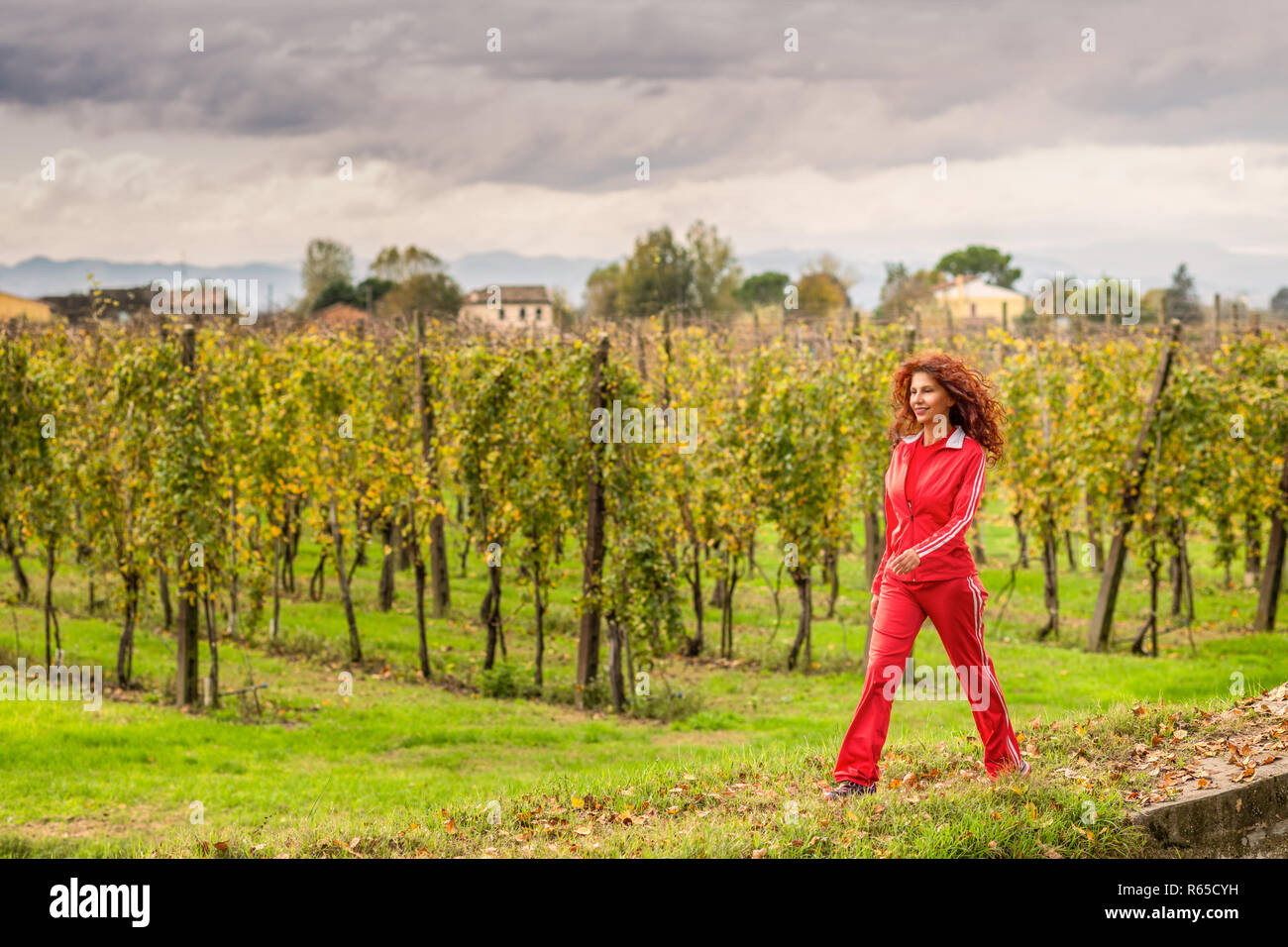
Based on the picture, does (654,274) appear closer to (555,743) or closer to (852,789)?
(555,743)

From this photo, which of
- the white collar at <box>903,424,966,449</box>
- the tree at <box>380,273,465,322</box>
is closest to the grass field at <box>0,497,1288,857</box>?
the white collar at <box>903,424,966,449</box>

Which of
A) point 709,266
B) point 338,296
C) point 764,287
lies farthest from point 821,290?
point 338,296

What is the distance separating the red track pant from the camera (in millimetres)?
4848

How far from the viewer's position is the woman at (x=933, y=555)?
482 centimetres

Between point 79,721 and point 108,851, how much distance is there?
12.3 ft

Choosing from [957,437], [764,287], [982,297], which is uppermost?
[764,287]

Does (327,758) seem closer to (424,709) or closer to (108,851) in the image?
(424,709)

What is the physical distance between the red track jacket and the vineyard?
583 cm

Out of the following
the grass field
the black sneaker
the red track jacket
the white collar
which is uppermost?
the white collar

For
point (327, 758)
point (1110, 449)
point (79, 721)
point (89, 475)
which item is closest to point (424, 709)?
point (327, 758)

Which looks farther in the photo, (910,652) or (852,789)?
(852,789)

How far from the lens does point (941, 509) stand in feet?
15.8

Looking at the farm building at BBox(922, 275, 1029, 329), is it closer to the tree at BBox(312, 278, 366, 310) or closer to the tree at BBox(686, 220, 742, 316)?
the tree at BBox(686, 220, 742, 316)

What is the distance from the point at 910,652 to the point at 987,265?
11059cm
